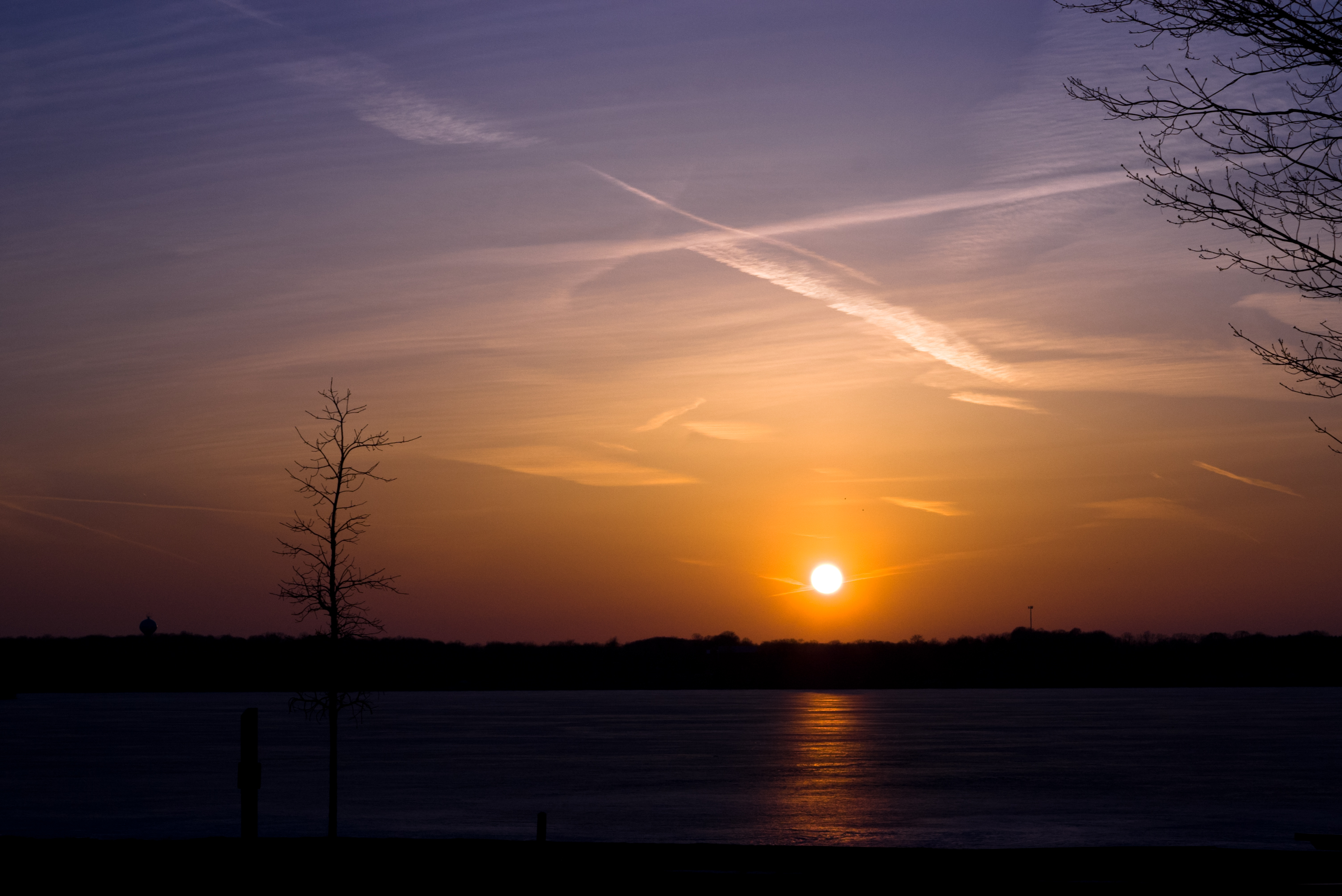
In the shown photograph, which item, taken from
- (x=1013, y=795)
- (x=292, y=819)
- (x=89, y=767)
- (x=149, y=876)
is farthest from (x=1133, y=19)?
(x=89, y=767)

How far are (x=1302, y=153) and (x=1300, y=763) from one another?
70.5m

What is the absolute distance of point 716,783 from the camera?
60.8m

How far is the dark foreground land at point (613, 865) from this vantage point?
15.9 metres

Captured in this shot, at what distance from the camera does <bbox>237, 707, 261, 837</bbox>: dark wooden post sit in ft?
52.9

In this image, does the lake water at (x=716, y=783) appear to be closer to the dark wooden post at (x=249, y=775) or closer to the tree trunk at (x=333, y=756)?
the tree trunk at (x=333, y=756)

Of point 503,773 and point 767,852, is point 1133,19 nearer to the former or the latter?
point 767,852

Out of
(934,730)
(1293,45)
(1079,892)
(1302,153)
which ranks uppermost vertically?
(1293,45)

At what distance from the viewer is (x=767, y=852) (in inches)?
705

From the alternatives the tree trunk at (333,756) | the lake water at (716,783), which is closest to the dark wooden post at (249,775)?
the tree trunk at (333,756)

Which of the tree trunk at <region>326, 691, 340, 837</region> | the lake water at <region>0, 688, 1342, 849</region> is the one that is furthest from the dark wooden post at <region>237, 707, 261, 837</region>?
the lake water at <region>0, 688, 1342, 849</region>

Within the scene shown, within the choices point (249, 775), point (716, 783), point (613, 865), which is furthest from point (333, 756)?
point (716, 783)

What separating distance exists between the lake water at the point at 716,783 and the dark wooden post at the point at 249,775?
22215mm

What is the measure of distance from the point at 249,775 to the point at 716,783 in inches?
1817

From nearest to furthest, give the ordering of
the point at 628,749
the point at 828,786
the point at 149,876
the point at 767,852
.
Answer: the point at 149,876
the point at 767,852
the point at 828,786
the point at 628,749
